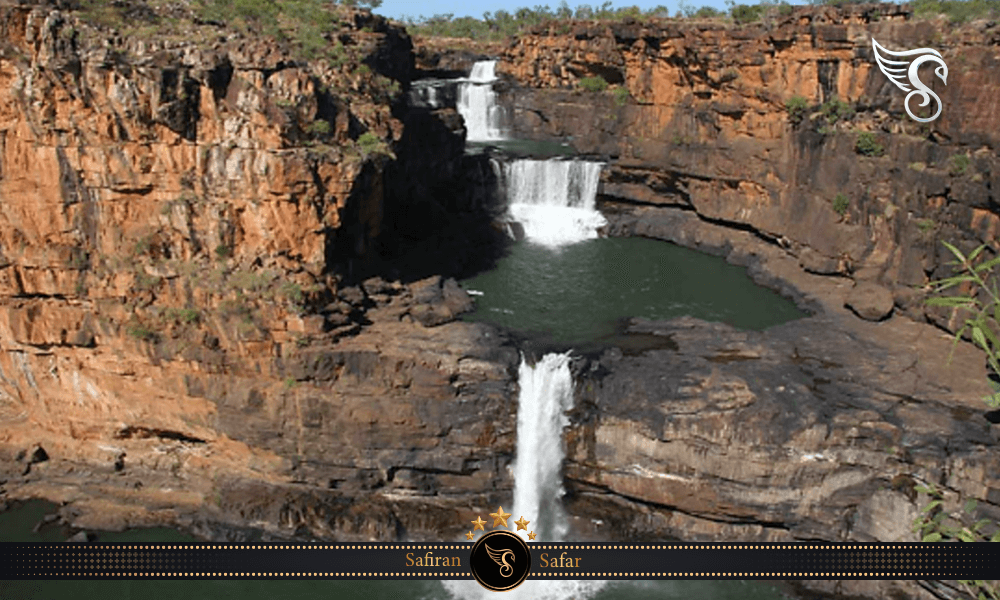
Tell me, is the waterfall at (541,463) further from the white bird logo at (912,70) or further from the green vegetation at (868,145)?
the white bird logo at (912,70)

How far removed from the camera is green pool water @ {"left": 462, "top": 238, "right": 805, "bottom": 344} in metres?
Answer: 23.3

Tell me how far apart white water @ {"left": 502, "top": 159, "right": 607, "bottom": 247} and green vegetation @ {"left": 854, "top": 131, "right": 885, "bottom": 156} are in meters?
9.74

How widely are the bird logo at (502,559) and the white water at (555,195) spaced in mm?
25182

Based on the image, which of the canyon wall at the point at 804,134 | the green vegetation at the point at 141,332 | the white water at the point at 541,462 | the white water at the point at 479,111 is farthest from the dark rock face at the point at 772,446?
the white water at the point at 479,111

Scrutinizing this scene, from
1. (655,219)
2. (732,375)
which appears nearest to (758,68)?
(655,219)

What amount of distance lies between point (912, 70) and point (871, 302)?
21.6ft

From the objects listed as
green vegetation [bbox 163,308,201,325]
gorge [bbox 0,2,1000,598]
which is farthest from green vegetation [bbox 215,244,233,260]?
green vegetation [bbox 163,308,201,325]

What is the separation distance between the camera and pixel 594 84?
115ft

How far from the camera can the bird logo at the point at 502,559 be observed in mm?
6055

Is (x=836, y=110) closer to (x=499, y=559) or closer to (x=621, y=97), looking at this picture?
(x=621, y=97)

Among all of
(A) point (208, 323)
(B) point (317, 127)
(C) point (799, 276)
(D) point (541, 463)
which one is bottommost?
(D) point (541, 463)

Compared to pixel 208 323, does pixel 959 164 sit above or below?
above

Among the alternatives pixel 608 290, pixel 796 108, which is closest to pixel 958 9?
pixel 796 108

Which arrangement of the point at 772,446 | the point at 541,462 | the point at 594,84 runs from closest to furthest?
the point at 772,446 → the point at 541,462 → the point at 594,84
